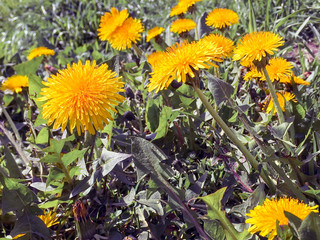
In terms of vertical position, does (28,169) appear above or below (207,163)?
above

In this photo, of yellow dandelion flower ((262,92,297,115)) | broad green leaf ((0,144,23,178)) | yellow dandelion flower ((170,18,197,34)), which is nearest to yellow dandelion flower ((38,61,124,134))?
broad green leaf ((0,144,23,178))

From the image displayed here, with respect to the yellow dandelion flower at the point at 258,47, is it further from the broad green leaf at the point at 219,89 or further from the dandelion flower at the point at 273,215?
the dandelion flower at the point at 273,215

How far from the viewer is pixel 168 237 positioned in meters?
1.31

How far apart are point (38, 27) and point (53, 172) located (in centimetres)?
414

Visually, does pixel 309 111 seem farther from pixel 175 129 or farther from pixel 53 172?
pixel 53 172

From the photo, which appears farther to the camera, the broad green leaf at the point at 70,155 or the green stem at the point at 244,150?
the broad green leaf at the point at 70,155

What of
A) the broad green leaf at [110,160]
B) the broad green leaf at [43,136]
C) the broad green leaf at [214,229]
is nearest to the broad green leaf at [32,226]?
the broad green leaf at [110,160]

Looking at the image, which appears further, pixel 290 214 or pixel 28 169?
pixel 28 169

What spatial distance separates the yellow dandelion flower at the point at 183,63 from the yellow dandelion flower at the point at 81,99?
172 millimetres

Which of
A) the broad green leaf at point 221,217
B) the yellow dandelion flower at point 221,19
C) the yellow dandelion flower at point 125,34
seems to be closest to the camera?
the broad green leaf at point 221,217

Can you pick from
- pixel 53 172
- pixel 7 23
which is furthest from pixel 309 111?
pixel 7 23

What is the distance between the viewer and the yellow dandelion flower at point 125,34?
6.45 ft

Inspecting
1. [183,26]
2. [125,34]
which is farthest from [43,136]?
[183,26]

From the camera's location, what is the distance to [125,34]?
197 centimetres
